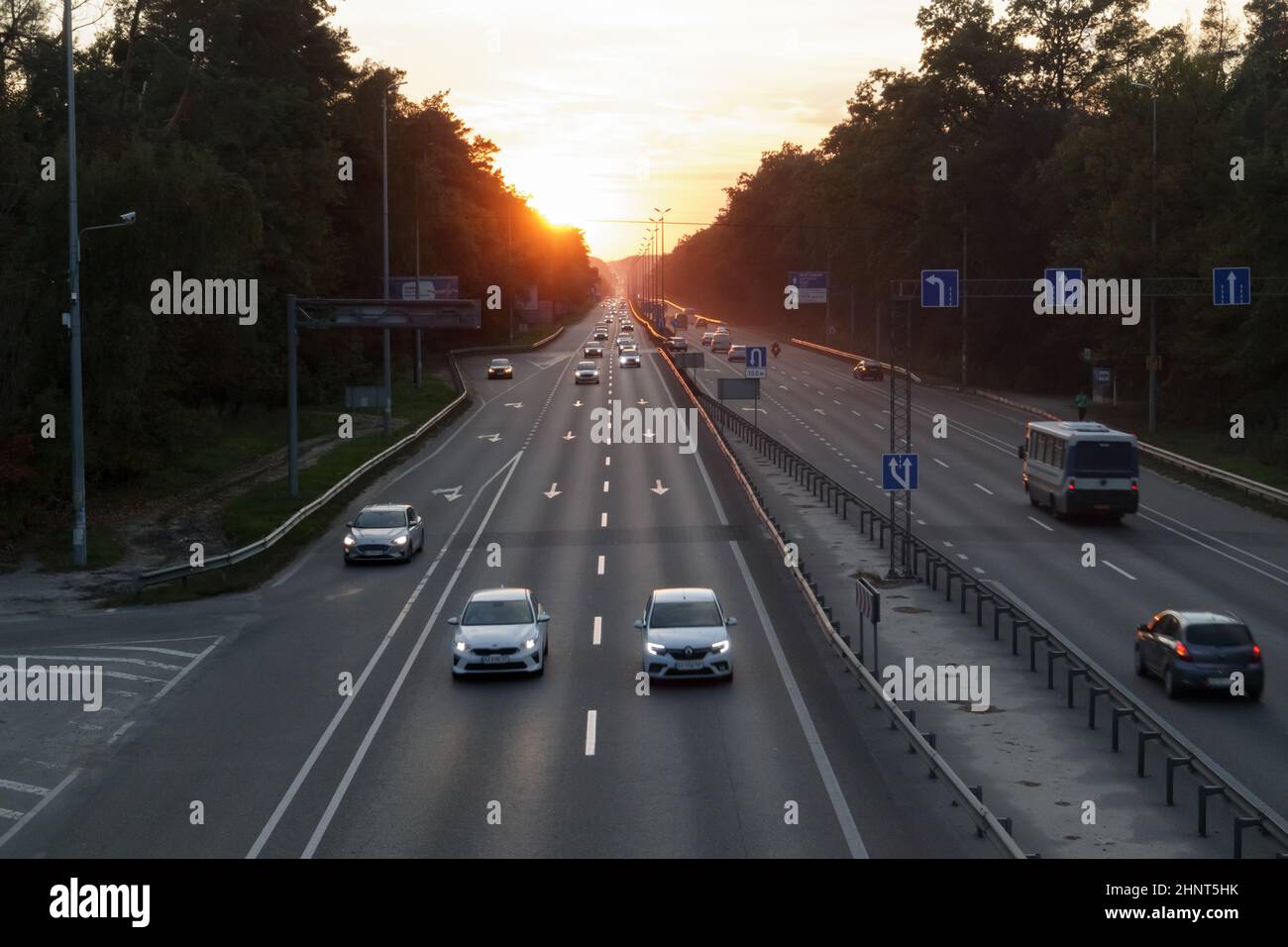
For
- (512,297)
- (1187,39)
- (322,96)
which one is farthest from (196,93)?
(512,297)

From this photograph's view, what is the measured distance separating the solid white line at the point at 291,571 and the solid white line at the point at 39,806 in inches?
604

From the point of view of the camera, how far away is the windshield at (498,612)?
25109 mm

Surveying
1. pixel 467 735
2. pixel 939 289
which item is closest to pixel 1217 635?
pixel 467 735

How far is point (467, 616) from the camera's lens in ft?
83.0

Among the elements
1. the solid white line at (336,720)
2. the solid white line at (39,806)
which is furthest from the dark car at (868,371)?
the solid white line at (39,806)

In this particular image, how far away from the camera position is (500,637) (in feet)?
80.3

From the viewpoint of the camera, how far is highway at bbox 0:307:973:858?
16.1 m

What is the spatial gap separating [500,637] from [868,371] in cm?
6940

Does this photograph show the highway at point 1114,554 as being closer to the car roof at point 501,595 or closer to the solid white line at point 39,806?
the car roof at point 501,595

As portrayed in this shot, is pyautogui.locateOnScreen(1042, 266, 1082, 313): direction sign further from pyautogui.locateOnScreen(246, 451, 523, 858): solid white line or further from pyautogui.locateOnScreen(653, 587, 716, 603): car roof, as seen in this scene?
pyautogui.locateOnScreen(653, 587, 716, 603): car roof

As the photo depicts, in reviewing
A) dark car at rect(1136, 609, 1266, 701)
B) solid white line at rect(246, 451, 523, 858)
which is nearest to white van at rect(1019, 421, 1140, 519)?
solid white line at rect(246, 451, 523, 858)

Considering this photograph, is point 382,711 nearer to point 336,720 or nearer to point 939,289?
point 336,720

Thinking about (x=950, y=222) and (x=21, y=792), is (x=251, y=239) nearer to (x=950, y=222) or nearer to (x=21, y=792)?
(x=21, y=792)

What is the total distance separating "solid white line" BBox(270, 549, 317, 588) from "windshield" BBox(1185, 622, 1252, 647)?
2082 centimetres
